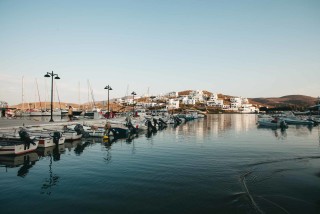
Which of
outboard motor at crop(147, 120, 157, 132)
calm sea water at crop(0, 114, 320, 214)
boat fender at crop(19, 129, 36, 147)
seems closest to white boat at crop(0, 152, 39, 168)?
calm sea water at crop(0, 114, 320, 214)

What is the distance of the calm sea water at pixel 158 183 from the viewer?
40.4 feet

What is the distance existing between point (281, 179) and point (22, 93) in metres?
95.6

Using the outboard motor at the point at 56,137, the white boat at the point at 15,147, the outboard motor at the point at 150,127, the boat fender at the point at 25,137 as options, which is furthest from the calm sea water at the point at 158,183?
the outboard motor at the point at 150,127

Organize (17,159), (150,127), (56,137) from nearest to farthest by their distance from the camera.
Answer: (17,159) < (56,137) < (150,127)

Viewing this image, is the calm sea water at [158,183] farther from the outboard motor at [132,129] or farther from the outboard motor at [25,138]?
the outboard motor at [132,129]

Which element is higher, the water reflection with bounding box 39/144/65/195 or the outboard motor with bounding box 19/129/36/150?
the outboard motor with bounding box 19/129/36/150

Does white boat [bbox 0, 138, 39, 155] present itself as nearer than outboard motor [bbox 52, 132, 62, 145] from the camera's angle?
Yes

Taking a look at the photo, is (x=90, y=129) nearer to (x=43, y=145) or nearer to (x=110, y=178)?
(x=43, y=145)

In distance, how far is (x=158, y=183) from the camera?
15977 mm

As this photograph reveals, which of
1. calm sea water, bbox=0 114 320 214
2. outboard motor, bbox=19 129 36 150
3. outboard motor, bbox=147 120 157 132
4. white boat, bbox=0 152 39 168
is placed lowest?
calm sea water, bbox=0 114 320 214

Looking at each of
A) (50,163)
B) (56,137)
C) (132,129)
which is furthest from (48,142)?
(132,129)

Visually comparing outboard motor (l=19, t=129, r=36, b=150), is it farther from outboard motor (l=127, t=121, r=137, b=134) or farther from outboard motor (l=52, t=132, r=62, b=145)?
outboard motor (l=127, t=121, r=137, b=134)

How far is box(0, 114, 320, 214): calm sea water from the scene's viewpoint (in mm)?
12328

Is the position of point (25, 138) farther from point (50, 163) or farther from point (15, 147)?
point (50, 163)
